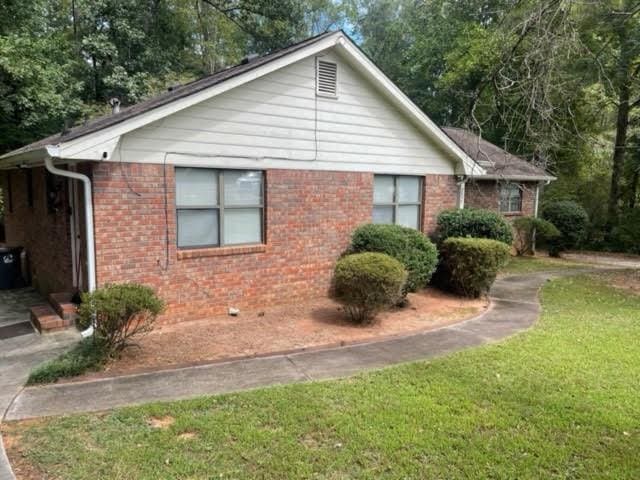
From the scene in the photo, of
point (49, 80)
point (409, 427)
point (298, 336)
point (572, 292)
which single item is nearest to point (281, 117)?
point (298, 336)

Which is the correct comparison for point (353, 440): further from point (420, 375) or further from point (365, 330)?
point (365, 330)

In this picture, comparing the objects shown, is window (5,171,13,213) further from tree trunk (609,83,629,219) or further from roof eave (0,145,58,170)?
tree trunk (609,83,629,219)

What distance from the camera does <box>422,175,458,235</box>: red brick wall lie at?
34.7 ft

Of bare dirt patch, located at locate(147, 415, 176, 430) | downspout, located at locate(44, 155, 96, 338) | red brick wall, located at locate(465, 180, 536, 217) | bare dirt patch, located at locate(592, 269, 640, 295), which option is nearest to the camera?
bare dirt patch, located at locate(147, 415, 176, 430)

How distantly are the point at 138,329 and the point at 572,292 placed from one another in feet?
30.9

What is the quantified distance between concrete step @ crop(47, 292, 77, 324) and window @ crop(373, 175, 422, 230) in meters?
6.18

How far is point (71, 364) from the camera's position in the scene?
17.0 ft

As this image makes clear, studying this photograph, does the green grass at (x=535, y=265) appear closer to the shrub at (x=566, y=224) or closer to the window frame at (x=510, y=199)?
the shrub at (x=566, y=224)

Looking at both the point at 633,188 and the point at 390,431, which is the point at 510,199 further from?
the point at 390,431

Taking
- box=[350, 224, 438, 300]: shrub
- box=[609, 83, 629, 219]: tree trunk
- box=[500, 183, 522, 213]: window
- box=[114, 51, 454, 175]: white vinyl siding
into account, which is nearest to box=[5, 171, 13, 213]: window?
box=[114, 51, 454, 175]: white vinyl siding

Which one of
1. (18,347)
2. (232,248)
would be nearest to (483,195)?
(232,248)

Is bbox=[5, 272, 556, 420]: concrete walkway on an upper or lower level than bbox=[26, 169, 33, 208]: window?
lower

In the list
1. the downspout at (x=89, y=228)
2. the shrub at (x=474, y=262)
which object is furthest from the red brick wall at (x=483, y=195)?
the downspout at (x=89, y=228)

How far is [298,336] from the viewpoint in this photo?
6719 millimetres
